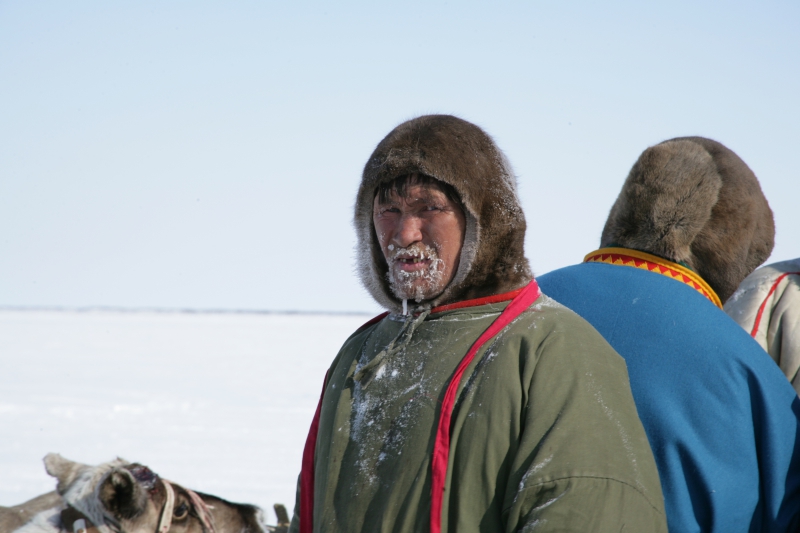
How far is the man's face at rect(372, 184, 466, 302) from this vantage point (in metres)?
1.72

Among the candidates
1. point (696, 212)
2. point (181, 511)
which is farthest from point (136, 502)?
point (696, 212)

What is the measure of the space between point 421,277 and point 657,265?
0.93 metres

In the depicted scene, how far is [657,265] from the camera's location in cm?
223

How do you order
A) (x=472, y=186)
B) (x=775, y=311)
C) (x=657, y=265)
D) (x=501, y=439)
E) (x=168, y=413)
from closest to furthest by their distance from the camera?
(x=501, y=439) < (x=472, y=186) < (x=775, y=311) < (x=657, y=265) < (x=168, y=413)

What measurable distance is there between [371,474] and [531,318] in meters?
0.50

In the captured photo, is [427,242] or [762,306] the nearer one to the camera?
[427,242]

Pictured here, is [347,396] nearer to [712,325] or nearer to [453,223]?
[453,223]

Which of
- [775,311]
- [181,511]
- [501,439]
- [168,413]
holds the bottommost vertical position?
[168,413]

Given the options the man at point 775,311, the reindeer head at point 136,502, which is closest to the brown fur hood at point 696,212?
the man at point 775,311

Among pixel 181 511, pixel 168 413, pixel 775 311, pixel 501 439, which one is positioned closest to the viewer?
pixel 501 439

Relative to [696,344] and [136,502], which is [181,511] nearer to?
[136,502]

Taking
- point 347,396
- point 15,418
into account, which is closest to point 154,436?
point 15,418

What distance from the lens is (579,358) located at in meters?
1.47

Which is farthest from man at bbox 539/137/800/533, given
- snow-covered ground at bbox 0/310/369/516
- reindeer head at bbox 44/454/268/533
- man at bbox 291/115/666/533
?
snow-covered ground at bbox 0/310/369/516
